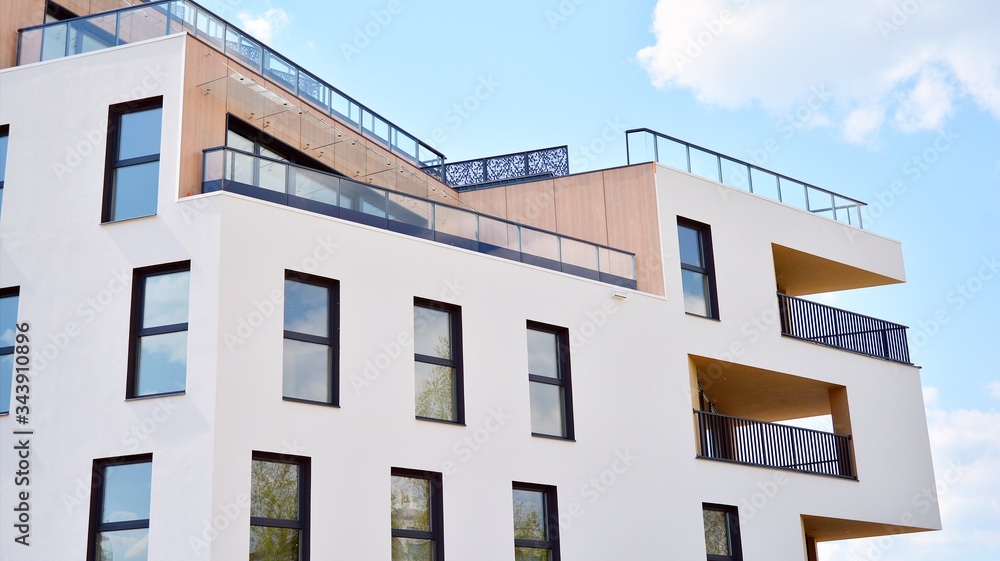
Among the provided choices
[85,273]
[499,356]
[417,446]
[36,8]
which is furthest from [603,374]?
[36,8]

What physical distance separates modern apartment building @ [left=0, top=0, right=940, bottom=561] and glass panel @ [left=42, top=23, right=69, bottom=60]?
0.16 ft

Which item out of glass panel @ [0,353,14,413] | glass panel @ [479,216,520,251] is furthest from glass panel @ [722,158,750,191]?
glass panel @ [0,353,14,413]

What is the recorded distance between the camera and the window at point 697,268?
66.0 ft

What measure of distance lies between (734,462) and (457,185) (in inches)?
314

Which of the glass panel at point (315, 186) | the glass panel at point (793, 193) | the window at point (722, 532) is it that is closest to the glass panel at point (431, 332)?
the glass panel at point (315, 186)

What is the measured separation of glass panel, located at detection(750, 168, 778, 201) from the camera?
21.9 m

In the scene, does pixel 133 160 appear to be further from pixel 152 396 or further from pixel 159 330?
pixel 152 396

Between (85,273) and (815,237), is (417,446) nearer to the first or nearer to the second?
(85,273)

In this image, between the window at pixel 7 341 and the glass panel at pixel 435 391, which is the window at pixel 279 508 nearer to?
the glass panel at pixel 435 391

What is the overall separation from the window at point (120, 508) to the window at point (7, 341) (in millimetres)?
1626

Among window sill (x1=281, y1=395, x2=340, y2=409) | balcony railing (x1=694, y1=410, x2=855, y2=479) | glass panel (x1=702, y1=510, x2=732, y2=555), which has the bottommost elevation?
glass panel (x1=702, y1=510, x2=732, y2=555)

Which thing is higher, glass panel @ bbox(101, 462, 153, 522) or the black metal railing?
the black metal railing

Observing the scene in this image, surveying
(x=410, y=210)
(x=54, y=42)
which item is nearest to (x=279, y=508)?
(x=410, y=210)

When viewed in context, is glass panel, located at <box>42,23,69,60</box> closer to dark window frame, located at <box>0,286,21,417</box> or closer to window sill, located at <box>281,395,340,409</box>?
dark window frame, located at <box>0,286,21,417</box>
